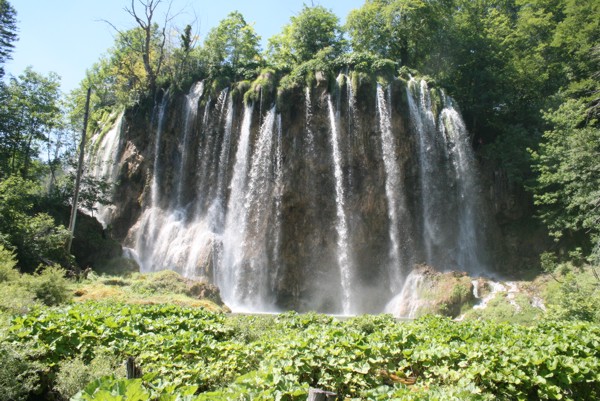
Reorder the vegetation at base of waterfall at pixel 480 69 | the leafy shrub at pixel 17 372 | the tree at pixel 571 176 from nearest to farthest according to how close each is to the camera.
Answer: the leafy shrub at pixel 17 372
the tree at pixel 571 176
the vegetation at base of waterfall at pixel 480 69

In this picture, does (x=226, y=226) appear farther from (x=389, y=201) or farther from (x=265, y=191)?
(x=389, y=201)

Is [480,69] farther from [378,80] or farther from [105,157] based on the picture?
[105,157]

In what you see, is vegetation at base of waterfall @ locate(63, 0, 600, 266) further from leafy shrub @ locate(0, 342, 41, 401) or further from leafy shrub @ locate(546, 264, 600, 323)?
leafy shrub @ locate(0, 342, 41, 401)

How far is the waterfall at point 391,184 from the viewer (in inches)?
940

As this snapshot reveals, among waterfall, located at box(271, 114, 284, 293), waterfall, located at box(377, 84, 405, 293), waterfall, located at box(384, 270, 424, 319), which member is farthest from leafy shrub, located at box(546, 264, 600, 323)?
waterfall, located at box(271, 114, 284, 293)

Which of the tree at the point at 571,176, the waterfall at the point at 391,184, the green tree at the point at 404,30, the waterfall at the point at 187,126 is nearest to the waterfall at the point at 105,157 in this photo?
the waterfall at the point at 187,126

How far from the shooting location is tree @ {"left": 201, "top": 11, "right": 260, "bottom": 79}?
36.3 metres

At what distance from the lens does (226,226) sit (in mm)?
25828

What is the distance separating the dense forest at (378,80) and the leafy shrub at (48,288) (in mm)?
50

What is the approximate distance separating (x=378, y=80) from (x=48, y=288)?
69.6 ft

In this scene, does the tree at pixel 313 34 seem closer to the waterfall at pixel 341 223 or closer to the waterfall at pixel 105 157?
the waterfall at pixel 341 223

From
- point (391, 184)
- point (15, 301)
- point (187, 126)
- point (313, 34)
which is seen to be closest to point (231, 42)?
point (313, 34)

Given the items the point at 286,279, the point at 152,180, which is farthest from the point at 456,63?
the point at 152,180

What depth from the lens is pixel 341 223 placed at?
2480 cm
